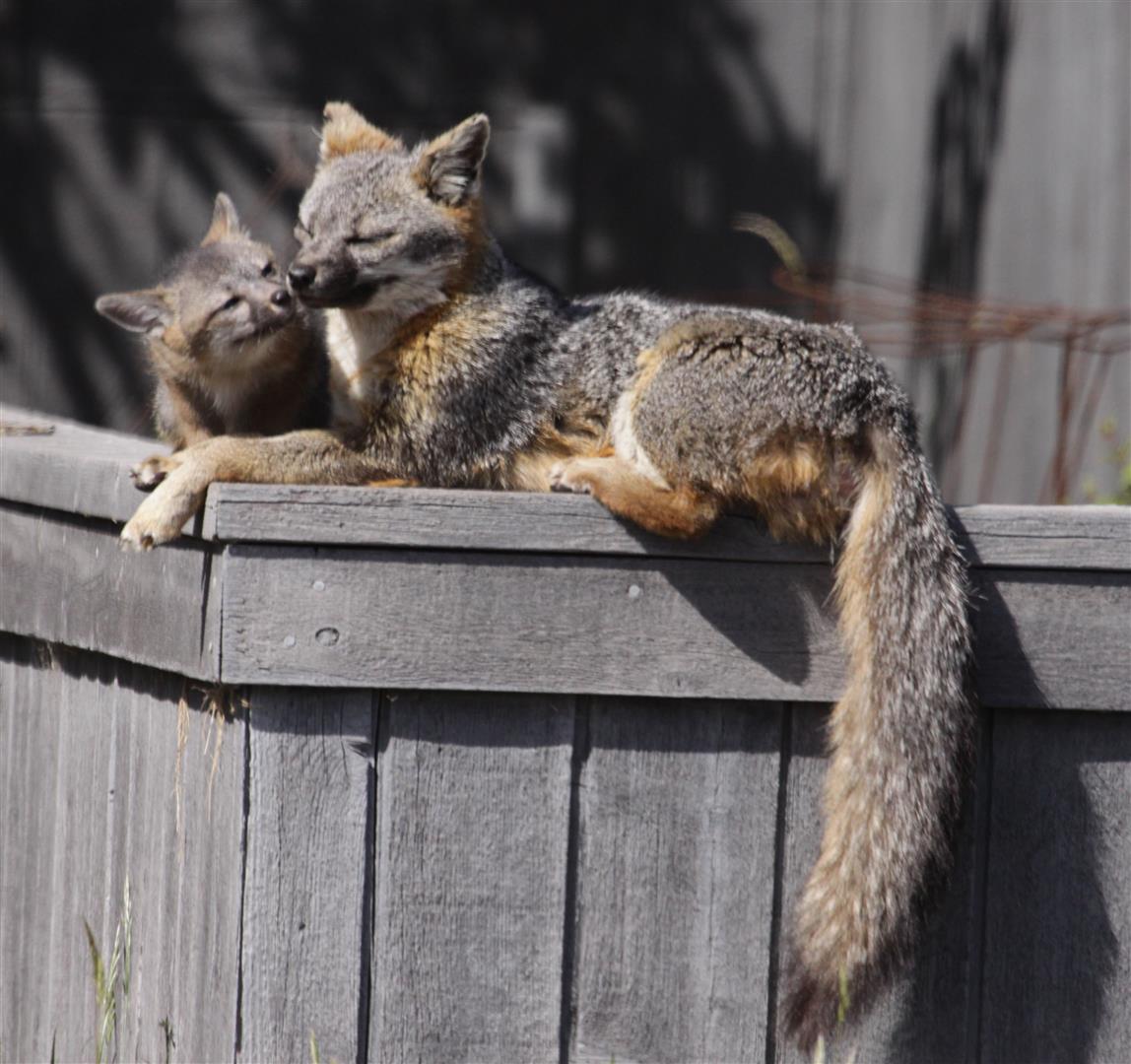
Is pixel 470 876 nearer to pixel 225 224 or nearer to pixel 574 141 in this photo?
pixel 225 224

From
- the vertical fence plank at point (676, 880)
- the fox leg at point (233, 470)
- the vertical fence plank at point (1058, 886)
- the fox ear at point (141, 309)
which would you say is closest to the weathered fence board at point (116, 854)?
the fox leg at point (233, 470)

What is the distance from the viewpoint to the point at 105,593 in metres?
3.06

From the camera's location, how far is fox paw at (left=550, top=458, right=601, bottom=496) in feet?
9.61

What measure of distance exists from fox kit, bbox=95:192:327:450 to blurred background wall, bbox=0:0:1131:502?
9.99ft

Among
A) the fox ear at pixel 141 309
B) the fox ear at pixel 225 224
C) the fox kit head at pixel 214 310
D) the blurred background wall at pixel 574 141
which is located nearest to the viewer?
the fox kit head at pixel 214 310

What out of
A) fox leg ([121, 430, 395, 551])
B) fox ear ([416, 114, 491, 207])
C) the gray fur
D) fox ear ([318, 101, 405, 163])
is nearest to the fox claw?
the gray fur

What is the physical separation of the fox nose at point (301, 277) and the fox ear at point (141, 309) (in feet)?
2.64

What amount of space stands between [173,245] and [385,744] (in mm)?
4655

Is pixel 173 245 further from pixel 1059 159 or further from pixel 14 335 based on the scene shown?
pixel 1059 159

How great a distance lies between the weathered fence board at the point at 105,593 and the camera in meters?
2.75

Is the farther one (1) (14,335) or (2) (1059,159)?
(1) (14,335)

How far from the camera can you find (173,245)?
688 cm

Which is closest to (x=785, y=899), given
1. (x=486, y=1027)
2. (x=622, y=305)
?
(x=486, y=1027)

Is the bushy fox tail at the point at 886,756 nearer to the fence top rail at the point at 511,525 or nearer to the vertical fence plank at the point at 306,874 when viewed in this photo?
the fence top rail at the point at 511,525
